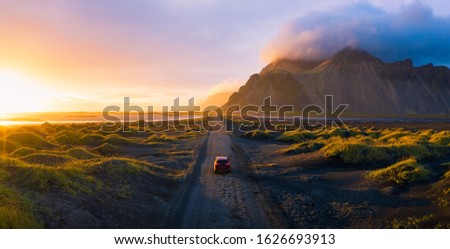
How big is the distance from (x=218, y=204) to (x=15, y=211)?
8.66 metres

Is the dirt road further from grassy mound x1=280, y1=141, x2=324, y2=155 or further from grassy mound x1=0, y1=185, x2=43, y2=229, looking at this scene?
grassy mound x1=280, y1=141, x2=324, y2=155

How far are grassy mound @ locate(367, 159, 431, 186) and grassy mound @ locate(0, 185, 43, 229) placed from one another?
694 inches

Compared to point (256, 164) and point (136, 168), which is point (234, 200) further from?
point (256, 164)

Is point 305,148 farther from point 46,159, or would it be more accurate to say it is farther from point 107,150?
point 46,159

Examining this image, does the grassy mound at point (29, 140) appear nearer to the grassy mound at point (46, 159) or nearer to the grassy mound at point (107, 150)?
the grassy mound at point (107, 150)

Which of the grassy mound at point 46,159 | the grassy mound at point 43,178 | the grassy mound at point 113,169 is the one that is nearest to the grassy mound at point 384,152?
the grassy mound at point 113,169

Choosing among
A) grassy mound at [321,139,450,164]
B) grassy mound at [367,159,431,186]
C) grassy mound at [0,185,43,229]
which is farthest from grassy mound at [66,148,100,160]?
grassy mound at [367,159,431,186]

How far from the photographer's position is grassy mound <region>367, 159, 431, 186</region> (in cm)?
1840

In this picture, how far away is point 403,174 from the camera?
1905cm

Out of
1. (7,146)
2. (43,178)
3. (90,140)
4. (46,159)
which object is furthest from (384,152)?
(90,140)

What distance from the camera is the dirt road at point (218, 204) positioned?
13.8 metres

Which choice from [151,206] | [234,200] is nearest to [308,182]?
[234,200]

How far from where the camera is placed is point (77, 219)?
12352 mm
